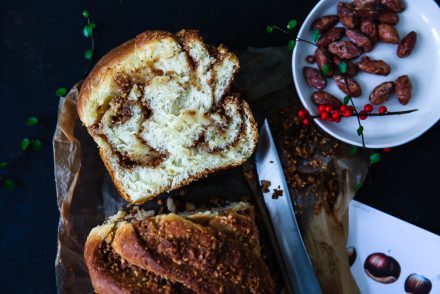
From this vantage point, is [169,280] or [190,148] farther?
[190,148]

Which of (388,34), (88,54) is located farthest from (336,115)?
(88,54)

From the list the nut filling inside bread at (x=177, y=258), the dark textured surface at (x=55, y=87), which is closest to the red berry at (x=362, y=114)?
the dark textured surface at (x=55, y=87)

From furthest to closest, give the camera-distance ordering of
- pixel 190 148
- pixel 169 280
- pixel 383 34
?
1. pixel 383 34
2. pixel 190 148
3. pixel 169 280

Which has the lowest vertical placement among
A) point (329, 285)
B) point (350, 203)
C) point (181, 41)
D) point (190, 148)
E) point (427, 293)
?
point (427, 293)

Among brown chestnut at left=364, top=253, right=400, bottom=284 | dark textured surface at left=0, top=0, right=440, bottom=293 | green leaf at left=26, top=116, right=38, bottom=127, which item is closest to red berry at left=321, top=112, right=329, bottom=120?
dark textured surface at left=0, top=0, right=440, bottom=293

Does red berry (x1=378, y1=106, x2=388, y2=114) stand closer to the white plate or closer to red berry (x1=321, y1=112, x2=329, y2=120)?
the white plate

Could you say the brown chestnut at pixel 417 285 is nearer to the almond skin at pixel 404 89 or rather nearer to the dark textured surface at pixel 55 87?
the dark textured surface at pixel 55 87

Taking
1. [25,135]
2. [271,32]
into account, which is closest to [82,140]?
[25,135]

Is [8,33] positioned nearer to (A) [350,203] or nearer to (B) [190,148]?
(B) [190,148]
